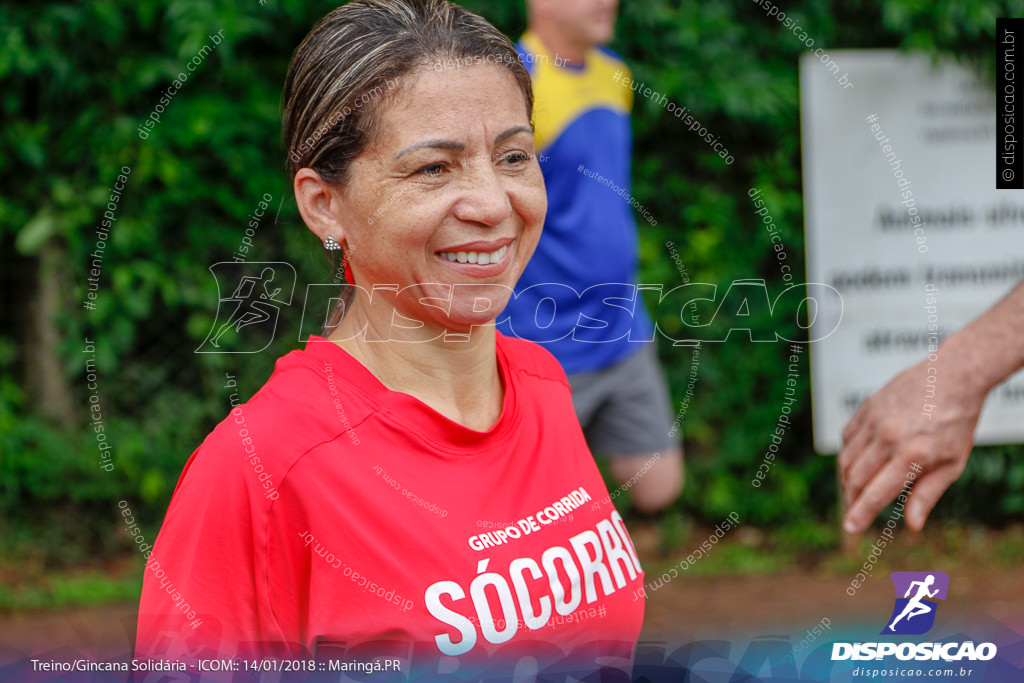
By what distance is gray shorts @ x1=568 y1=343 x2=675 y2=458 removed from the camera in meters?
3.43

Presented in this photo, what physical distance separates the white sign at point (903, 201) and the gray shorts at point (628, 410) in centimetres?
124

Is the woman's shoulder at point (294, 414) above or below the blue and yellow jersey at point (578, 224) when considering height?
below

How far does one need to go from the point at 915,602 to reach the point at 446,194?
3.86 feet

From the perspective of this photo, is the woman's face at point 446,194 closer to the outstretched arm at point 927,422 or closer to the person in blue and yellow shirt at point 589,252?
the outstretched arm at point 927,422

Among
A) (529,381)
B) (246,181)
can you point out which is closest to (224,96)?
(246,181)

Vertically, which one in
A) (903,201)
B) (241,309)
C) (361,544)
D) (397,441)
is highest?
(903,201)

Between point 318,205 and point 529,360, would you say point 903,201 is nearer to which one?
point 529,360

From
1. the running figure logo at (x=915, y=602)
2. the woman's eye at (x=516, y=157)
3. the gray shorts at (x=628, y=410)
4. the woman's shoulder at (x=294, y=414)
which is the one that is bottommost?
the running figure logo at (x=915, y=602)

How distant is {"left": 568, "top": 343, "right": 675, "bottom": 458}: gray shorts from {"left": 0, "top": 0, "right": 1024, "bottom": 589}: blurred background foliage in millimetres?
1077

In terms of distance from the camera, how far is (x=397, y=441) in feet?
4.61

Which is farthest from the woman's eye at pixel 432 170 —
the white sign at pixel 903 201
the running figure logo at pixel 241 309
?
the white sign at pixel 903 201

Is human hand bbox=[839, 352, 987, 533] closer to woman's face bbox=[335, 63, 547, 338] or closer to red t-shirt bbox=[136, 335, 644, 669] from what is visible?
red t-shirt bbox=[136, 335, 644, 669]

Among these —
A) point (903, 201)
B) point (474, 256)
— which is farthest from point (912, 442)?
point (903, 201)

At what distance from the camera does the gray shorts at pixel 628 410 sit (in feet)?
11.3
